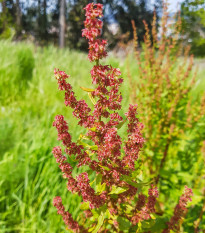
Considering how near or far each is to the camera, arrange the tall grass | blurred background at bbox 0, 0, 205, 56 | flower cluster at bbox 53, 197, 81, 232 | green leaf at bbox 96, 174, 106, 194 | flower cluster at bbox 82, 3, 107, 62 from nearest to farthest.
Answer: flower cluster at bbox 82, 3, 107, 62 → green leaf at bbox 96, 174, 106, 194 → flower cluster at bbox 53, 197, 81, 232 → the tall grass → blurred background at bbox 0, 0, 205, 56

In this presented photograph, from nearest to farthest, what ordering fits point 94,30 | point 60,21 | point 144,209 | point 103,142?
point 94,30 < point 103,142 < point 144,209 < point 60,21

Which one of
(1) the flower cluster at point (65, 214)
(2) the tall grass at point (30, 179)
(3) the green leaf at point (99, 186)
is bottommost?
(2) the tall grass at point (30, 179)

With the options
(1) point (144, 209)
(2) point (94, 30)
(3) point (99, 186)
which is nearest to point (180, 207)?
(1) point (144, 209)

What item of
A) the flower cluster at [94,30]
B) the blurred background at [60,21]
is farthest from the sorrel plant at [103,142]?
the blurred background at [60,21]

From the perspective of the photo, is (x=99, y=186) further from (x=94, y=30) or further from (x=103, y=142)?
(x=94, y=30)

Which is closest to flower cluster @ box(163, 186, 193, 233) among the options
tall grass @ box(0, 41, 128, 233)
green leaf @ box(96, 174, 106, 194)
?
green leaf @ box(96, 174, 106, 194)

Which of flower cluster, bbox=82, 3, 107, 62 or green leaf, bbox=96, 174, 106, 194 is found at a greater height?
flower cluster, bbox=82, 3, 107, 62

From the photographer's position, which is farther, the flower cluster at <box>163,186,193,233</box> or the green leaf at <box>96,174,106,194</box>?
the flower cluster at <box>163,186,193,233</box>

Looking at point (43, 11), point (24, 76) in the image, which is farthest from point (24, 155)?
point (43, 11)

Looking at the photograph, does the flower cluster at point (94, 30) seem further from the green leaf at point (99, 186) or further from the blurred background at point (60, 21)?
the blurred background at point (60, 21)

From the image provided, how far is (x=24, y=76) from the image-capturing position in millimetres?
4473

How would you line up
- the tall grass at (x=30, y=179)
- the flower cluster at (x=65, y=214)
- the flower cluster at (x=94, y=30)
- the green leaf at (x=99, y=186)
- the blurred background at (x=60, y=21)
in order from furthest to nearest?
1. the blurred background at (x=60, y=21)
2. the tall grass at (x=30, y=179)
3. the flower cluster at (x=65, y=214)
4. the green leaf at (x=99, y=186)
5. the flower cluster at (x=94, y=30)

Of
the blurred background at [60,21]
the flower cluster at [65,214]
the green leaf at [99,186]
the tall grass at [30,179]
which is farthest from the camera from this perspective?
the blurred background at [60,21]

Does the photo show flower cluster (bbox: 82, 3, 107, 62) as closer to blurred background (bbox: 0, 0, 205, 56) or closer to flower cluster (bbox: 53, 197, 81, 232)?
flower cluster (bbox: 53, 197, 81, 232)
